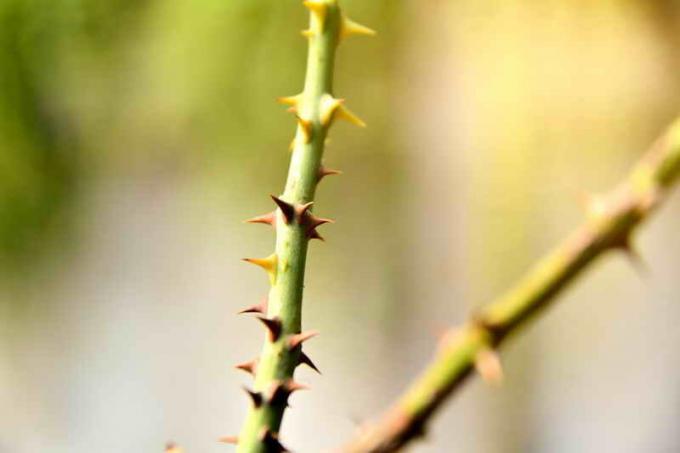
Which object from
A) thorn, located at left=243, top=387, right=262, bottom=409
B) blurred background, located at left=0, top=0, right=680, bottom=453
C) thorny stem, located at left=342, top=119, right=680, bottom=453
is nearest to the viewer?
thorny stem, located at left=342, top=119, right=680, bottom=453

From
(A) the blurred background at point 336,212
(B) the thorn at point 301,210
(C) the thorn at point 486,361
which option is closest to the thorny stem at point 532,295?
(C) the thorn at point 486,361

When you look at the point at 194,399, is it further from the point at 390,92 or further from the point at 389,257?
the point at 390,92

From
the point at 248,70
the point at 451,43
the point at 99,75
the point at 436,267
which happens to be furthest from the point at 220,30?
the point at 436,267

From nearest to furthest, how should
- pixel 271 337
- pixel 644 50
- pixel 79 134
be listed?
1. pixel 271 337
2. pixel 644 50
3. pixel 79 134

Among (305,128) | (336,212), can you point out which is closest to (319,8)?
(305,128)

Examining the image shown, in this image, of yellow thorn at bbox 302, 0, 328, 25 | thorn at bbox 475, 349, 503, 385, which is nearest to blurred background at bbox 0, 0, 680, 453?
yellow thorn at bbox 302, 0, 328, 25

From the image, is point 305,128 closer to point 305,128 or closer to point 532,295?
point 305,128

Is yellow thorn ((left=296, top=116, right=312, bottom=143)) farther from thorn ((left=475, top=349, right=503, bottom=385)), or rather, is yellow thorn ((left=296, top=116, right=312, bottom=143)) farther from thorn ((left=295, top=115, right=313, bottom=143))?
thorn ((left=475, top=349, right=503, bottom=385))
